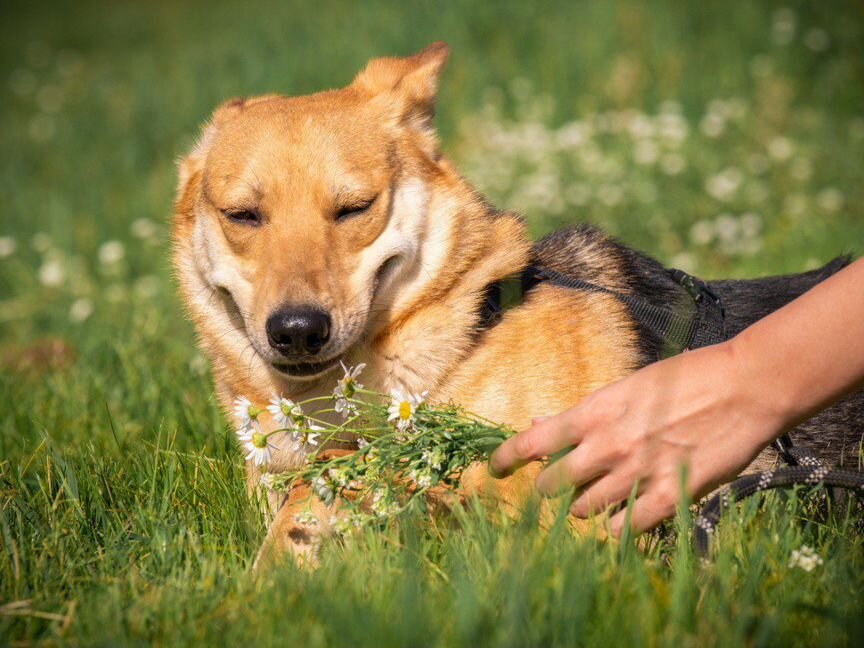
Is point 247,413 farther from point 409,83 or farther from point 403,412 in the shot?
point 409,83

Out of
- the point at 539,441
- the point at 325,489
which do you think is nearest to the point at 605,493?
the point at 539,441

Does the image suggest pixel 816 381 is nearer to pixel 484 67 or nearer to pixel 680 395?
pixel 680 395

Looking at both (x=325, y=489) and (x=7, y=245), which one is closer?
(x=325, y=489)

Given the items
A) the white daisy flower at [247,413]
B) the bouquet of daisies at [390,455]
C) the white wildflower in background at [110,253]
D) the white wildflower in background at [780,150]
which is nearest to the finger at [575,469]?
the bouquet of daisies at [390,455]

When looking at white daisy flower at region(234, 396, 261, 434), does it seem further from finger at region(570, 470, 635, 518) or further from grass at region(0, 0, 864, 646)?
finger at region(570, 470, 635, 518)

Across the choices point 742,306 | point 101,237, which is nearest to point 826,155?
point 742,306

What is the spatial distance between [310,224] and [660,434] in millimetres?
1382

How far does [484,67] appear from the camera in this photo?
902 centimetres

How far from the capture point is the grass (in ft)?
6.07

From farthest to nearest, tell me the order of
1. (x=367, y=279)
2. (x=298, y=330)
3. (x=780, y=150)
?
(x=780, y=150) < (x=367, y=279) < (x=298, y=330)

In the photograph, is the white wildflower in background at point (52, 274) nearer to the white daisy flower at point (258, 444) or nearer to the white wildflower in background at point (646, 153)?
the white wildflower in background at point (646, 153)

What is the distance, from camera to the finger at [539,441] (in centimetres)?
202

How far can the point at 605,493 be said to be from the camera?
81.4 inches

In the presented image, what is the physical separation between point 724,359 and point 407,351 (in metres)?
1.14
